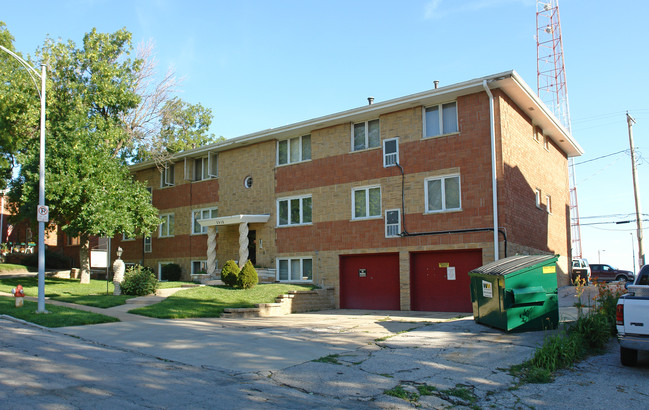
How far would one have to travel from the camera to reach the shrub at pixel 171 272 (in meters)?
26.0

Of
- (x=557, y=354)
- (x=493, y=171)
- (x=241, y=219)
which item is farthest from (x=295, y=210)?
(x=557, y=354)

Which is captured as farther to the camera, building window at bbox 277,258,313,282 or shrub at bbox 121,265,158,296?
building window at bbox 277,258,313,282

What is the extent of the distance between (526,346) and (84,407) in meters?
7.35

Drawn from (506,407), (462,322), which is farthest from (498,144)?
(506,407)

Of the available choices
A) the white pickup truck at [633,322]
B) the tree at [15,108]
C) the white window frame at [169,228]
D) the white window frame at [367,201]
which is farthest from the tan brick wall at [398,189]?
the white pickup truck at [633,322]

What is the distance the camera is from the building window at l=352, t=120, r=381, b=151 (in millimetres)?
20203

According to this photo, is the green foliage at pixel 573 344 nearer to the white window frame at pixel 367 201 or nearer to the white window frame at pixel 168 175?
the white window frame at pixel 367 201

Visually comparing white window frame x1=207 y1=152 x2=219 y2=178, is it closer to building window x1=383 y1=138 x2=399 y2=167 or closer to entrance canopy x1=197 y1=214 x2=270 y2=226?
entrance canopy x1=197 y1=214 x2=270 y2=226

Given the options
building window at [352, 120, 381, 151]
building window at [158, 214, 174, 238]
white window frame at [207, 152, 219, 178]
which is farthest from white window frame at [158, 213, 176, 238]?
building window at [352, 120, 381, 151]

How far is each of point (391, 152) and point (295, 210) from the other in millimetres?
5047

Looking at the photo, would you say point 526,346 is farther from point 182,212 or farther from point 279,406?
point 182,212

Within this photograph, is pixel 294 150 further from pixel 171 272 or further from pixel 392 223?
pixel 171 272

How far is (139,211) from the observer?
24.0 meters

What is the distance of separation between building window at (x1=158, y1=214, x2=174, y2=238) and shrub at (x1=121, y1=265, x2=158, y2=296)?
8358mm
